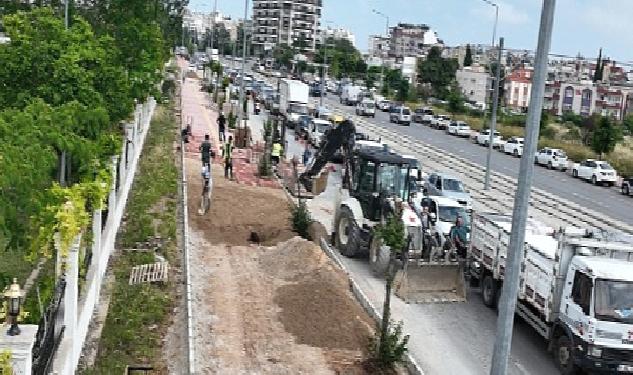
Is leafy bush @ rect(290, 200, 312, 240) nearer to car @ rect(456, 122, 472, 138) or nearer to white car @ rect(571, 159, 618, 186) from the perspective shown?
white car @ rect(571, 159, 618, 186)

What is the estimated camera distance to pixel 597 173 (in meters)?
43.0

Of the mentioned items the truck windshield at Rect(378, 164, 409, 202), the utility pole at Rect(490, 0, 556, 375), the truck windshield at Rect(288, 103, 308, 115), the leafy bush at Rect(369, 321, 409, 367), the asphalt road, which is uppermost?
the utility pole at Rect(490, 0, 556, 375)

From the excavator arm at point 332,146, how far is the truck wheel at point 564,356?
30.9 ft

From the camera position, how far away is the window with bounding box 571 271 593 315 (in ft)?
42.8

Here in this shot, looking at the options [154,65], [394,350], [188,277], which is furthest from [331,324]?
[154,65]

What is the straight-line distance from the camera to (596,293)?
42.6 ft

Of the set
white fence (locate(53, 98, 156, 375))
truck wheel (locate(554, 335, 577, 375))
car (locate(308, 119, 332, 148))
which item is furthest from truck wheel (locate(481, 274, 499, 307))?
car (locate(308, 119, 332, 148))

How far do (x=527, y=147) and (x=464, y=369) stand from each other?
6632 millimetres

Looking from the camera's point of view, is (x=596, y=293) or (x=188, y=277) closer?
(x=596, y=293)

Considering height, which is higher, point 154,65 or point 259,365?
point 154,65

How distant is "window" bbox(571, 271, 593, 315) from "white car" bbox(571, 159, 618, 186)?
103 feet

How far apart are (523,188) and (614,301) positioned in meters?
5.72

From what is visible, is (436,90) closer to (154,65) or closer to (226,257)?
(154,65)

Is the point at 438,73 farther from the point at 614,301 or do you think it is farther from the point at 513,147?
the point at 614,301
